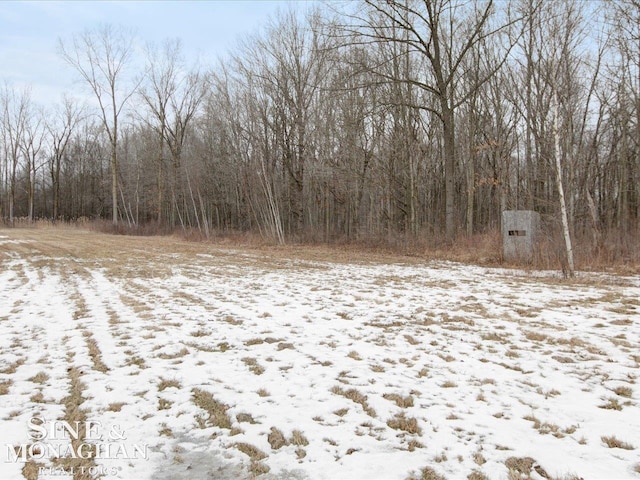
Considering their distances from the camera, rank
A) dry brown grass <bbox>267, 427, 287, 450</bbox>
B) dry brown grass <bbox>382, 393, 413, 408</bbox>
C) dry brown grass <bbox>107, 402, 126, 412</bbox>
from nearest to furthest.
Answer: dry brown grass <bbox>267, 427, 287, 450</bbox>
dry brown grass <bbox>107, 402, 126, 412</bbox>
dry brown grass <bbox>382, 393, 413, 408</bbox>

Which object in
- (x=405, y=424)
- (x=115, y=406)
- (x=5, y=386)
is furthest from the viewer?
(x=5, y=386)

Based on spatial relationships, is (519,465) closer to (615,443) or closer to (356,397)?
(615,443)

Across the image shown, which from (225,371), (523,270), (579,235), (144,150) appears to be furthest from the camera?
(144,150)

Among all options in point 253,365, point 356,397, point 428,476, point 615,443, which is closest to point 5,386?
point 253,365

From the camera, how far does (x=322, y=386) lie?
11.0 feet

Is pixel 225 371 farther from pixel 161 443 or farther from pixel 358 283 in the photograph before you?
pixel 358 283

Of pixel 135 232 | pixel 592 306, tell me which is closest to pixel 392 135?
pixel 592 306

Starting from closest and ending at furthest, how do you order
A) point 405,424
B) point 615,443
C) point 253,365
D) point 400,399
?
point 615,443 < point 405,424 < point 400,399 < point 253,365

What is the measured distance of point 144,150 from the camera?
42.8 m

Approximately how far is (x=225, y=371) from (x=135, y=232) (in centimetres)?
3293

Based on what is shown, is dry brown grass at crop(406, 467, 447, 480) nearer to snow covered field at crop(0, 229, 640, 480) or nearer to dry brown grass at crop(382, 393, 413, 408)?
snow covered field at crop(0, 229, 640, 480)

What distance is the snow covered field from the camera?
2.32m

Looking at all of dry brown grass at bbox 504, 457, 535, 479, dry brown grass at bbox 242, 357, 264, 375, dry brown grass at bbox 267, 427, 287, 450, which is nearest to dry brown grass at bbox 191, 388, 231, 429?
dry brown grass at bbox 267, 427, 287, 450

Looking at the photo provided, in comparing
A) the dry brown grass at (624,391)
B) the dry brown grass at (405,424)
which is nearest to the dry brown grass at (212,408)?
the dry brown grass at (405,424)
